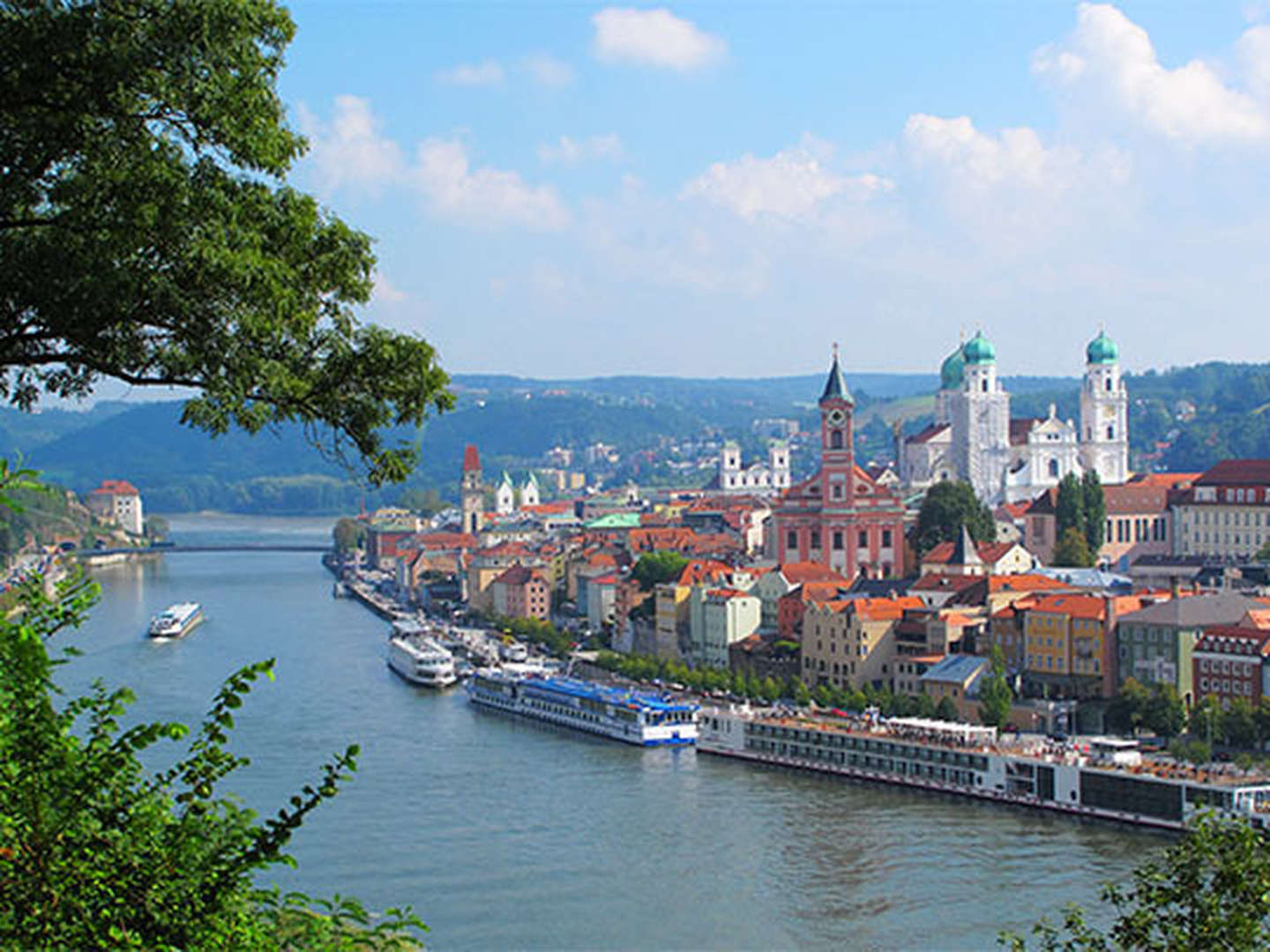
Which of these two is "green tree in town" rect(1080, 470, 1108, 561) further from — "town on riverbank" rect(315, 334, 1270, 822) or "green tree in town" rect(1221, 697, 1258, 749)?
"green tree in town" rect(1221, 697, 1258, 749)

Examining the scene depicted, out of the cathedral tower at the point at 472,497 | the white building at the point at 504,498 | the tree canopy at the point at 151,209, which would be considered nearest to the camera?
the tree canopy at the point at 151,209

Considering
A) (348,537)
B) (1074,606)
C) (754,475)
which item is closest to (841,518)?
(1074,606)

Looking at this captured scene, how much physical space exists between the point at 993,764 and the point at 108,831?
496 inches

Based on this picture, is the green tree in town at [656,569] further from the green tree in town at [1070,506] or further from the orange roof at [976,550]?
the green tree in town at [1070,506]

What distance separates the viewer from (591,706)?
18.8 m

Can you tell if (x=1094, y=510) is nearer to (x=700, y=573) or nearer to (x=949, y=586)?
(x=949, y=586)

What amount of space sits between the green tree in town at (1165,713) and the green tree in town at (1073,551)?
35.6ft

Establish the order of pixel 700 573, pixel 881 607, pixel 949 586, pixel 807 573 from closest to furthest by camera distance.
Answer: pixel 881 607 < pixel 949 586 < pixel 700 573 < pixel 807 573

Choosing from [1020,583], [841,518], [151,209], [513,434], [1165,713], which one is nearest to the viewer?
[151,209]

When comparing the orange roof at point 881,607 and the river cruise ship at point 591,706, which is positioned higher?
the orange roof at point 881,607

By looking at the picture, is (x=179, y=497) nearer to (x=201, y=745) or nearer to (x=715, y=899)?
(x=715, y=899)

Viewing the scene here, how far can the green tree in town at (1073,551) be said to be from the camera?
88.6 ft

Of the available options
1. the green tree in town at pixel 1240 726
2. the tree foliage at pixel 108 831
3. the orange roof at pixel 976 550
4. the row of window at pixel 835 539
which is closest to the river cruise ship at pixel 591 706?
the green tree in town at pixel 1240 726

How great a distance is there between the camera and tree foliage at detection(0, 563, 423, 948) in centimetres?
226
